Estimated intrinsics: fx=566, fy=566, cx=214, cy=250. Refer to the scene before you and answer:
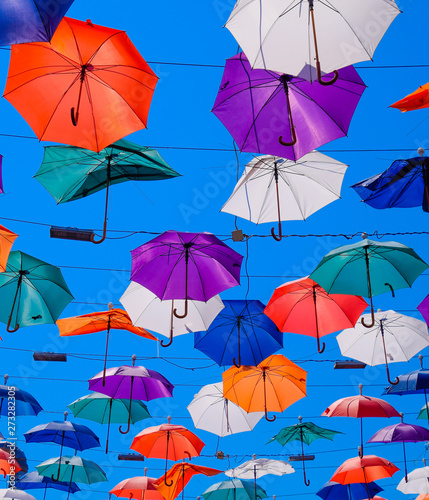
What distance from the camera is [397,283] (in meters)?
6.35

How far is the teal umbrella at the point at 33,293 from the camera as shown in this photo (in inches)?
252

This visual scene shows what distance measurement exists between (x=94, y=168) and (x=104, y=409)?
4510 mm

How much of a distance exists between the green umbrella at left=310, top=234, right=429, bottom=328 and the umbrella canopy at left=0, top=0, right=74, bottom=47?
382 centimetres

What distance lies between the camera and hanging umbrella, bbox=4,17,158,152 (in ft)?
14.4

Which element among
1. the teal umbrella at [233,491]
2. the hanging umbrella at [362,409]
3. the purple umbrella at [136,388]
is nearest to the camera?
the purple umbrella at [136,388]

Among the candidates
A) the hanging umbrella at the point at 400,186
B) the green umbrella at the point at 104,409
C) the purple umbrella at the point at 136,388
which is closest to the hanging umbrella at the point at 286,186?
the hanging umbrella at the point at 400,186

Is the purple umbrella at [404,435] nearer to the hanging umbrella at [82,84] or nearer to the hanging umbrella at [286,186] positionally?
the hanging umbrella at [286,186]

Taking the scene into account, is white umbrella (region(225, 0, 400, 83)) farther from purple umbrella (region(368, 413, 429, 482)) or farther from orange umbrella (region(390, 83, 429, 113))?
purple umbrella (region(368, 413, 429, 482))

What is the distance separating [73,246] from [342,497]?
8.54 meters

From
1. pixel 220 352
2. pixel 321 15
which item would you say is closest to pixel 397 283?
pixel 220 352

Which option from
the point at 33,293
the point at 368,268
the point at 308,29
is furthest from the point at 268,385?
the point at 308,29

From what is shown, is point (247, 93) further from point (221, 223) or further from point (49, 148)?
point (221, 223)

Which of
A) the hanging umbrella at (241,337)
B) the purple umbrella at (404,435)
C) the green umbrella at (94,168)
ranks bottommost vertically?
the purple umbrella at (404,435)

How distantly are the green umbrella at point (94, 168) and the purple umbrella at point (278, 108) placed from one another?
824mm
